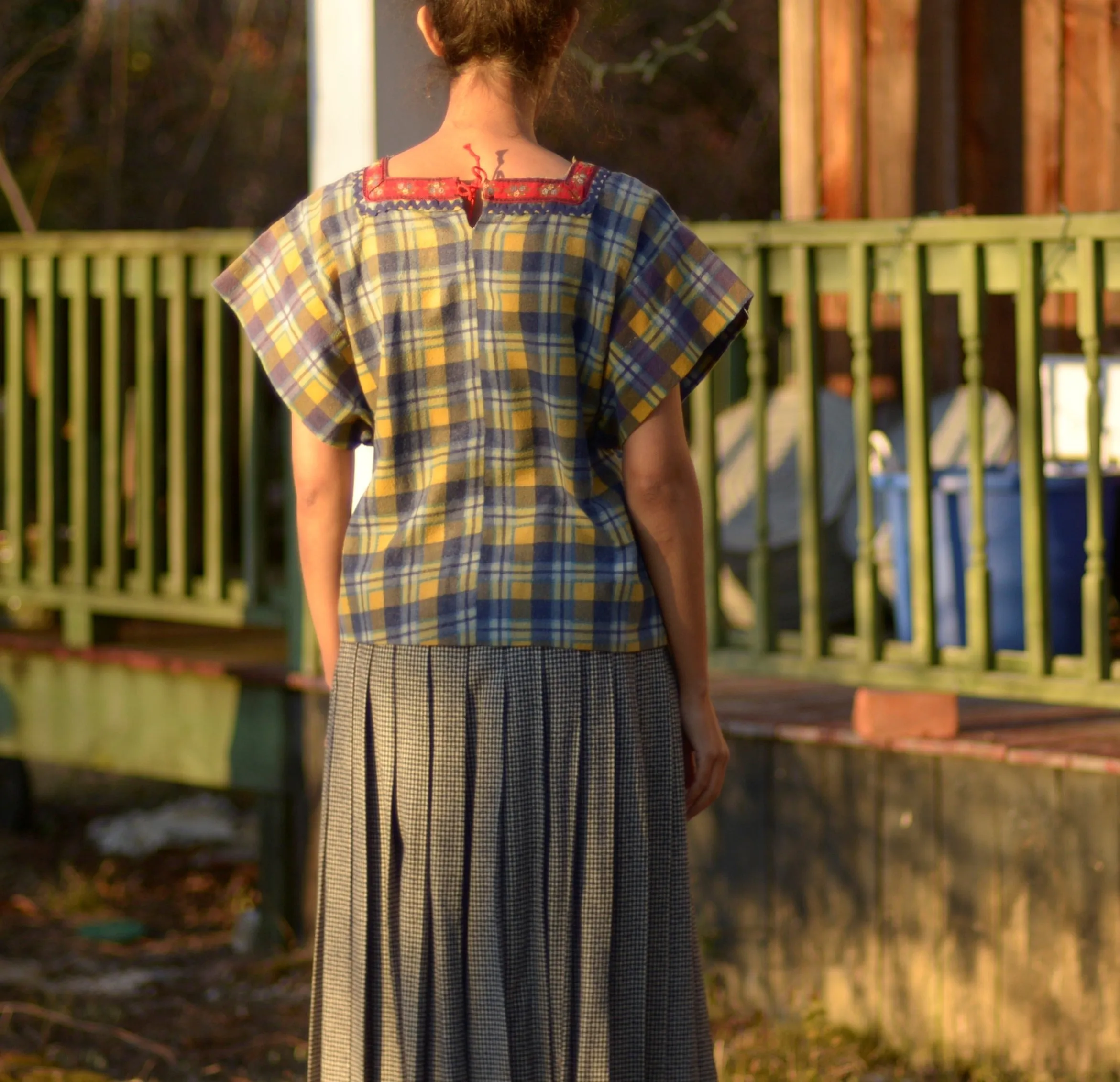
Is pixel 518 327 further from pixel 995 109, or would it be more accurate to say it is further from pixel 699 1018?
pixel 995 109

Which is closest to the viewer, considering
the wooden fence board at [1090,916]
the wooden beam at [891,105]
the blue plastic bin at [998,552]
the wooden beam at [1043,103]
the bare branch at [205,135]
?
the wooden fence board at [1090,916]

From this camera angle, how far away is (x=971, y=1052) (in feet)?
13.7

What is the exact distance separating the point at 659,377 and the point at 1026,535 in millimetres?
1979

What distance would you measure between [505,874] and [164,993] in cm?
306

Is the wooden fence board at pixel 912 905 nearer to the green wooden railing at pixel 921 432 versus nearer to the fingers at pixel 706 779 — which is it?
the green wooden railing at pixel 921 432

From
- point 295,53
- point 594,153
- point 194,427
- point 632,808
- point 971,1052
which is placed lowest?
point 971,1052

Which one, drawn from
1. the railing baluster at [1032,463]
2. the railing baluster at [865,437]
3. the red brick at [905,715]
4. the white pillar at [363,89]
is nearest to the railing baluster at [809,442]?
the railing baluster at [865,437]

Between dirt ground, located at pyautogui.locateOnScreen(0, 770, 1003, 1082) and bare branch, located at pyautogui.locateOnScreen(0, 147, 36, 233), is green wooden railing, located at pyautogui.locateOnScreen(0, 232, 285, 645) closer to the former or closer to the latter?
dirt ground, located at pyautogui.locateOnScreen(0, 770, 1003, 1082)

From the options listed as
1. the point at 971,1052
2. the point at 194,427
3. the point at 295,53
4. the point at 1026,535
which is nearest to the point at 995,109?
the point at 1026,535

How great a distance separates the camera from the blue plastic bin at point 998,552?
4672 mm

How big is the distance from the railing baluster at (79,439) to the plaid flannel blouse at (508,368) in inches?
132

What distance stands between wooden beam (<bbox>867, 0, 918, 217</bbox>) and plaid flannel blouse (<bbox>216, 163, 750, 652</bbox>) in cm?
341

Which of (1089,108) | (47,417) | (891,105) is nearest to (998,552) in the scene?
(891,105)

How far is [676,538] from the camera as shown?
2.41m
